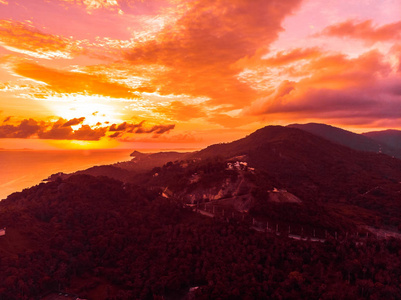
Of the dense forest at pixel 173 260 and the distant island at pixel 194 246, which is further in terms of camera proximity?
the distant island at pixel 194 246

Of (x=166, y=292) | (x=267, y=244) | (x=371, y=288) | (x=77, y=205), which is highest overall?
(x=77, y=205)

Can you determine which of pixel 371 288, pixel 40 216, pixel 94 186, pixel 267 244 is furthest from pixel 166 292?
pixel 94 186

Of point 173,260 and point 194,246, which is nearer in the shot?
point 173,260

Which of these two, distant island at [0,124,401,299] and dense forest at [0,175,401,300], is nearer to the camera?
dense forest at [0,175,401,300]

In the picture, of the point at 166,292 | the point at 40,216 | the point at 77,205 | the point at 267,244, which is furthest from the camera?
the point at 77,205

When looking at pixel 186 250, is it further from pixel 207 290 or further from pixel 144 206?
pixel 144 206

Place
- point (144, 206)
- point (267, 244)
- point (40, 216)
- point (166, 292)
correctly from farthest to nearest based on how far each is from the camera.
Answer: point (144, 206), point (40, 216), point (267, 244), point (166, 292)

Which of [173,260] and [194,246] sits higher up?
[194,246]

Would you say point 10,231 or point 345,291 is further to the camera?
point 10,231
